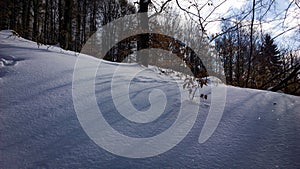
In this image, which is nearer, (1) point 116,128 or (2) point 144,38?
(1) point 116,128

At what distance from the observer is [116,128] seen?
1.26 metres

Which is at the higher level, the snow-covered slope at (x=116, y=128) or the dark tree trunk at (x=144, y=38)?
the dark tree trunk at (x=144, y=38)

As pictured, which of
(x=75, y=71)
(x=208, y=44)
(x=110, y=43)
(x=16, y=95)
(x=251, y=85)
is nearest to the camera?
(x=16, y=95)

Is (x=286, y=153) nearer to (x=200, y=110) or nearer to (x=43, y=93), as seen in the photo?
(x=200, y=110)

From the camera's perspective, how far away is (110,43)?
1783cm

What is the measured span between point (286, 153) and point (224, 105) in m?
0.75

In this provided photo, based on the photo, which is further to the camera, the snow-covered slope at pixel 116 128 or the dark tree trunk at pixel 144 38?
the dark tree trunk at pixel 144 38

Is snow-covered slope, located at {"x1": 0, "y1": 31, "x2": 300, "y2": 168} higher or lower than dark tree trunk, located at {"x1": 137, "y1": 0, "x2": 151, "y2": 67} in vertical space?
lower

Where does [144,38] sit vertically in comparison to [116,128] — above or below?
above

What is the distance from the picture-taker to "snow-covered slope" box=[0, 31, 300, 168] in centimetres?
98

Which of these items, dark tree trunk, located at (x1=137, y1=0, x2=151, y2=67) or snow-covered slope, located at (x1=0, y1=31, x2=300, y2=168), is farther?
dark tree trunk, located at (x1=137, y1=0, x2=151, y2=67)

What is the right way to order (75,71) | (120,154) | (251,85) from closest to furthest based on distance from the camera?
(120,154)
(75,71)
(251,85)

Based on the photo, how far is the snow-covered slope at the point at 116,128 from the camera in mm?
982

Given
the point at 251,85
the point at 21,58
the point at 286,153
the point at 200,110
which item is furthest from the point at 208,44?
the point at 251,85
